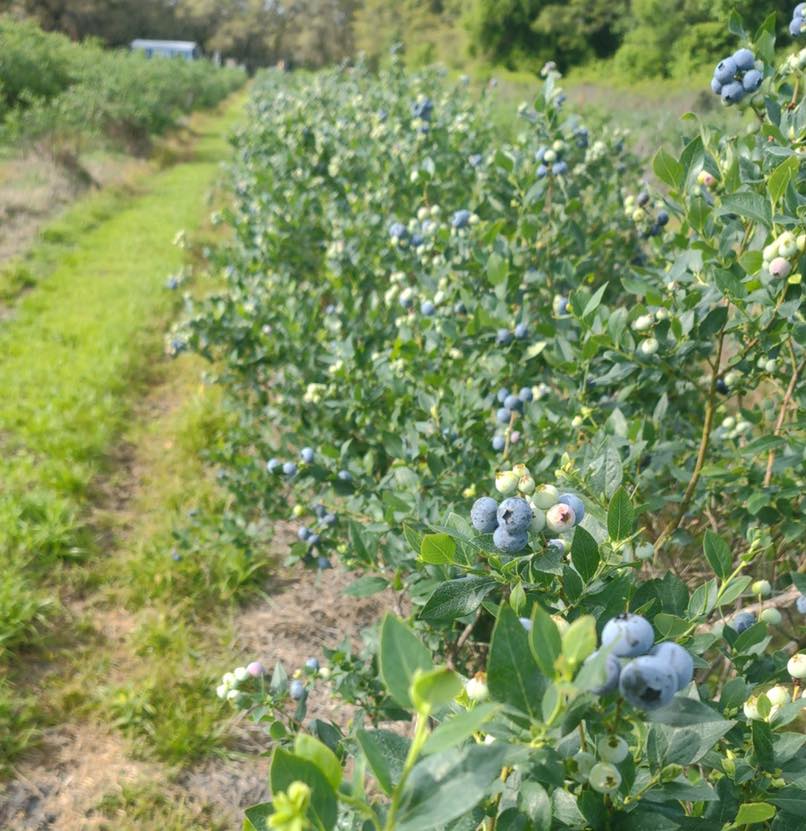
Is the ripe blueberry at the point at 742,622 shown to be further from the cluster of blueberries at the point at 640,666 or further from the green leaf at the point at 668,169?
the green leaf at the point at 668,169

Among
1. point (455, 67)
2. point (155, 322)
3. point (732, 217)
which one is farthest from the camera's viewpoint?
point (455, 67)

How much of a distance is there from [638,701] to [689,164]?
0.93 m

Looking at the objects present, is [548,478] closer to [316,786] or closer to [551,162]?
[551,162]

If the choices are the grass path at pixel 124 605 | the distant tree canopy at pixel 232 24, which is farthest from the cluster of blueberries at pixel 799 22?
the distant tree canopy at pixel 232 24

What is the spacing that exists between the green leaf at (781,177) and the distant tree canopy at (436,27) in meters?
3.15

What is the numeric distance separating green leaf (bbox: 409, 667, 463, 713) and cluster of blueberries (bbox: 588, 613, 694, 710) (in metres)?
A: 0.11

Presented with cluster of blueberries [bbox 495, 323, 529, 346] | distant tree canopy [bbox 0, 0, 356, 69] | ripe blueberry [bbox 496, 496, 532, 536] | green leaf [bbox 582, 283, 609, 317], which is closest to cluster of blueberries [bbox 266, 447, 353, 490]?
cluster of blueberries [bbox 495, 323, 529, 346]

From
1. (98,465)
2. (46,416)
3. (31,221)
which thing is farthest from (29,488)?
(31,221)

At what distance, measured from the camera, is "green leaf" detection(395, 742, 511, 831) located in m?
0.39

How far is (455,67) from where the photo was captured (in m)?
22.4

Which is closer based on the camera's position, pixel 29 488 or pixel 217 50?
pixel 29 488

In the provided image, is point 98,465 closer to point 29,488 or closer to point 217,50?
point 29,488

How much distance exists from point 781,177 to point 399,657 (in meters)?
0.87

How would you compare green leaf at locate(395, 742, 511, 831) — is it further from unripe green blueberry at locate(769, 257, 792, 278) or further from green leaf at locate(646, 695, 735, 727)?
unripe green blueberry at locate(769, 257, 792, 278)
